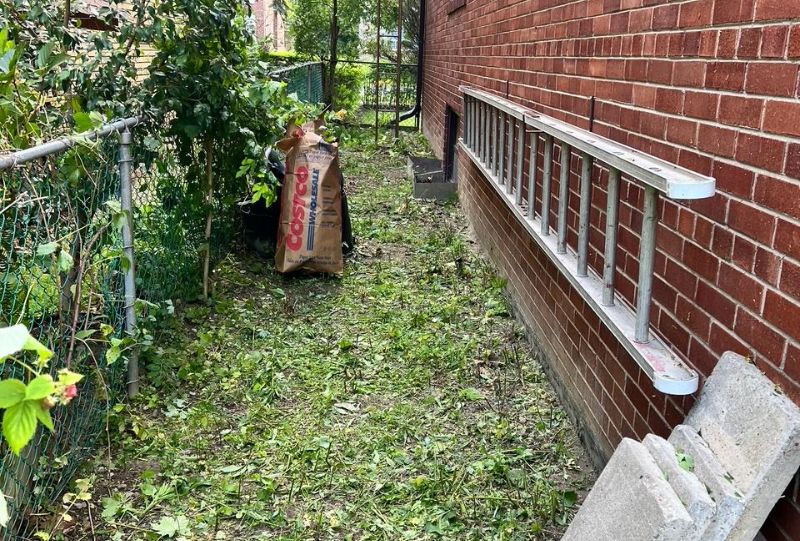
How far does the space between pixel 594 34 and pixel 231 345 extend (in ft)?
8.80

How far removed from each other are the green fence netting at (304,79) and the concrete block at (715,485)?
5.17m

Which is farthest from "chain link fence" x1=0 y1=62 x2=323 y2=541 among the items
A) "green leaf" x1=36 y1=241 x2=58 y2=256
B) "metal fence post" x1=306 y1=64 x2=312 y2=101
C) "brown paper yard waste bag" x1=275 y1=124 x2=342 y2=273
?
"metal fence post" x1=306 y1=64 x2=312 y2=101

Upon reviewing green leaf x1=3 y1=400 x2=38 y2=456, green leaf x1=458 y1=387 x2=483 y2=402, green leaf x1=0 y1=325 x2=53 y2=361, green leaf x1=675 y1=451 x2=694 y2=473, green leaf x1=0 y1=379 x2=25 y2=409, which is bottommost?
green leaf x1=458 y1=387 x2=483 y2=402

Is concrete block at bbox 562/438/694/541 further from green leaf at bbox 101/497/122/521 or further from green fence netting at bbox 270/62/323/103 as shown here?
green fence netting at bbox 270/62/323/103

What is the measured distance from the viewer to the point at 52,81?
132 inches

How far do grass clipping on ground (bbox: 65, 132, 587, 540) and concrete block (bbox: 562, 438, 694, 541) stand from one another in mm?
635

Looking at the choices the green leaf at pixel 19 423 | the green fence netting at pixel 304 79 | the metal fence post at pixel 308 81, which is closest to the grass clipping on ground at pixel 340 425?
the green leaf at pixel 19 423

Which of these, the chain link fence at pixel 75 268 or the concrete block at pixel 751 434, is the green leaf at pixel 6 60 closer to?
the chain link fence at pixel 75 268

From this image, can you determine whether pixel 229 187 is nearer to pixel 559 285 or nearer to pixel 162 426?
pixel 162 426

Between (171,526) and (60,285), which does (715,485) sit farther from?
(60,285)

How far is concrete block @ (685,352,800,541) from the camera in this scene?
5.25 feet

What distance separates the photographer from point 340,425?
348cm

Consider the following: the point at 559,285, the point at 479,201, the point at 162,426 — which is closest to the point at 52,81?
the point at 162,426

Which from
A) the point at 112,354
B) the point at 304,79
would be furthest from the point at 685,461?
the point at 304,79
